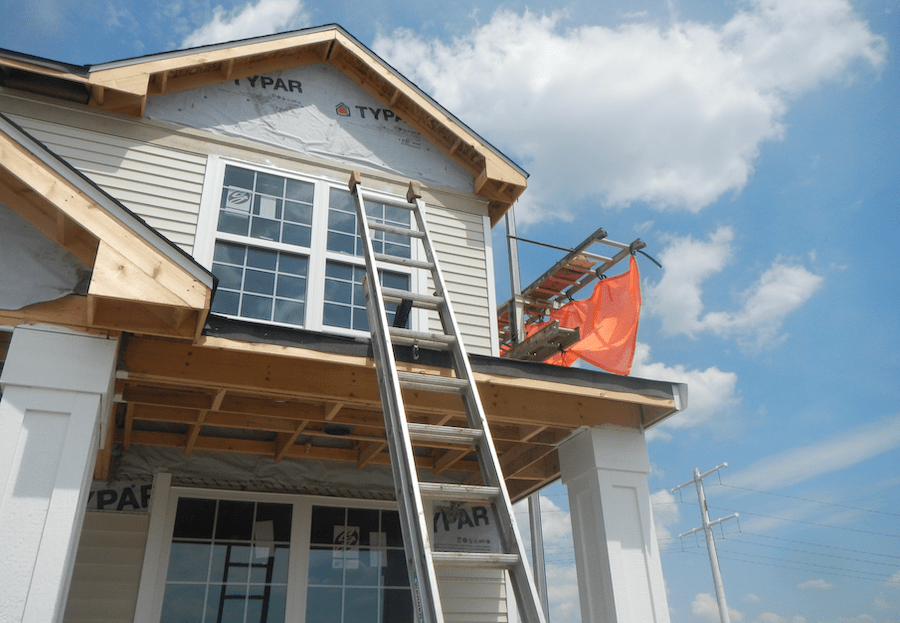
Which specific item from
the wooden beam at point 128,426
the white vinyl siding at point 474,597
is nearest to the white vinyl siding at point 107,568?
the wooden beam at point 128,426

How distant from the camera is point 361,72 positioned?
841 cm

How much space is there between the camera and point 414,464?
11.0ft

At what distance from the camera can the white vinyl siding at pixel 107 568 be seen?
5.74m

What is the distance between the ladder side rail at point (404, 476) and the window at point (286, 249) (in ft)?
7.33

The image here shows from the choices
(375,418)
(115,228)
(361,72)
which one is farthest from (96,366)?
(361,72)

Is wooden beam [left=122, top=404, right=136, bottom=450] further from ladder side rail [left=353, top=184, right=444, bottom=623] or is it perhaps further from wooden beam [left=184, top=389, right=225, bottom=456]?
ladder side rail [left=353, top=184, right=444, bottom=623]

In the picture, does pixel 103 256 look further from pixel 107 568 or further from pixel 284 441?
pixel 107 568

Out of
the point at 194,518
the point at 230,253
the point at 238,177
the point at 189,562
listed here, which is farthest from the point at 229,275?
the point at 189,562

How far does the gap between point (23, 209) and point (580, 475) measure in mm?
4603

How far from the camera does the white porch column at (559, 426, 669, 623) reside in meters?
5.00

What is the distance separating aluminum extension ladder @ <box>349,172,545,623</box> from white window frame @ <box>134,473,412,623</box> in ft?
9.98

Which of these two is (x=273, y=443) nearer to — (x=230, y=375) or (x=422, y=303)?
(x=230, y=375)

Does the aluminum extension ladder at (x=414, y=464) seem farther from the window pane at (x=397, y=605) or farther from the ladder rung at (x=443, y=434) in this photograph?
the window pane at (x=397, y=605)

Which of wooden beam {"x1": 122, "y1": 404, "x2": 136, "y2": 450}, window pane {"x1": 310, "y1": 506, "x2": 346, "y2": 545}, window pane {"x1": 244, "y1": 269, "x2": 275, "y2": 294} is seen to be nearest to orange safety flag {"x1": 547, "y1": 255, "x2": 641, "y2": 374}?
window pane {"x1": 310, "y1": 506, "x2": 346, "y2": 545}
